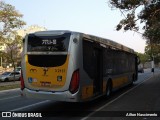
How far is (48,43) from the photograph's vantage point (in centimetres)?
1320

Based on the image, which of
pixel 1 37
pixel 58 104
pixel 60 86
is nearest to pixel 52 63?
pixel 60 86

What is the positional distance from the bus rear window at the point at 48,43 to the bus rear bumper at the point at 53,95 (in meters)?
1.59

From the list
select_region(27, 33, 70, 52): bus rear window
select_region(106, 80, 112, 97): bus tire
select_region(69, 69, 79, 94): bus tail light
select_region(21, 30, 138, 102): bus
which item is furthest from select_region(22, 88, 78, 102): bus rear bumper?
select_region(106, 80, 112, 97): bus tire

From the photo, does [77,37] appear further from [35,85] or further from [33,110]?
[33,110]

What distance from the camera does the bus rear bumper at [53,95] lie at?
12500mm

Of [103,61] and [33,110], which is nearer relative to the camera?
[33,110]

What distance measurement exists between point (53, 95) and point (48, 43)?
1981 mm

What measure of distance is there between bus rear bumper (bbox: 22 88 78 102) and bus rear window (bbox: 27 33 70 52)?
1.59 meters

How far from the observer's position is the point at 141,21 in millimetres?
27719

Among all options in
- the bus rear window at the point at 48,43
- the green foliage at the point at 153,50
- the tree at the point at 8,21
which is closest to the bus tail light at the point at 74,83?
the bus rear window at the point at 48,43

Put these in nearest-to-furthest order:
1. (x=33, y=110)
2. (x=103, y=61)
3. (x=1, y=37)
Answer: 1. (x=33, y=110)
2. (x=103, y=61)
3. (x=1, y=37)

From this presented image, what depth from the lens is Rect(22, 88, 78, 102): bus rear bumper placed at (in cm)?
1250

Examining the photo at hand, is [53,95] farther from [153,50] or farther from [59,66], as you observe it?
[153,50]

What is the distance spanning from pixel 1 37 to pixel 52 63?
23985 mm
